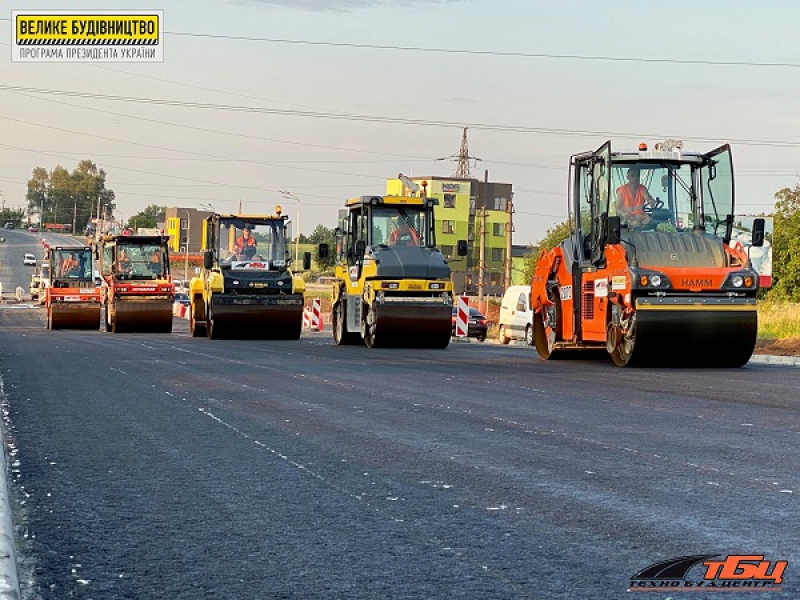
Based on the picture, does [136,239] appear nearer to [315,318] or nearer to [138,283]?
[138,283]

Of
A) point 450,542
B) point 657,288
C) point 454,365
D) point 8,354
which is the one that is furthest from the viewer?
point 8,354

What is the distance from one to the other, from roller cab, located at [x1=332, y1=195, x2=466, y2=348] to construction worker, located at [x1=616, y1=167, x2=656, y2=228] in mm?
7661

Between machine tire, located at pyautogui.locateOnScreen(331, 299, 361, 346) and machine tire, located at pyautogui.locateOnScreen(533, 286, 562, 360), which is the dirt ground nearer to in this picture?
machine tire, located at pyautogui.locateOnScreen(533, 286, 562, 360)

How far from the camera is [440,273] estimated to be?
28.2 metres

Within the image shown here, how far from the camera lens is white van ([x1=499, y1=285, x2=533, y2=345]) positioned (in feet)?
124

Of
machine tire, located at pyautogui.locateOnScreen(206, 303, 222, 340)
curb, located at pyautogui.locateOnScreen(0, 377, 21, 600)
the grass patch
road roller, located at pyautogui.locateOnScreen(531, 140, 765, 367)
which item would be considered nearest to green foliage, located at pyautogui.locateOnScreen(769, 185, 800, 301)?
the grass patch

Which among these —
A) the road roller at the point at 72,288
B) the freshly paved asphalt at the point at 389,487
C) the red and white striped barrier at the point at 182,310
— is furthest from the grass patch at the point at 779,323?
the red and white striped barrier at the point at 182,310

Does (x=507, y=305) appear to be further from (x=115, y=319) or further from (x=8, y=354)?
(x=8, y=354)

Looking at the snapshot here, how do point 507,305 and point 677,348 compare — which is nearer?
point 677,348

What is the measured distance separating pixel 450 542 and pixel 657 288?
44.3ft

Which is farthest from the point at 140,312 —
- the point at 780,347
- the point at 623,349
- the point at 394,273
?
the point at 623,349

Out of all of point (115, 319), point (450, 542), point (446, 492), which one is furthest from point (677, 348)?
point (115, 319)

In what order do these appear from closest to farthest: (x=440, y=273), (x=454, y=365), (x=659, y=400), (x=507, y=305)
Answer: (x=659, y=400) < (x=454, y=365) < (x=440, y=273) < (x=507, y=305)

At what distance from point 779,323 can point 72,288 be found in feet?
80.4
